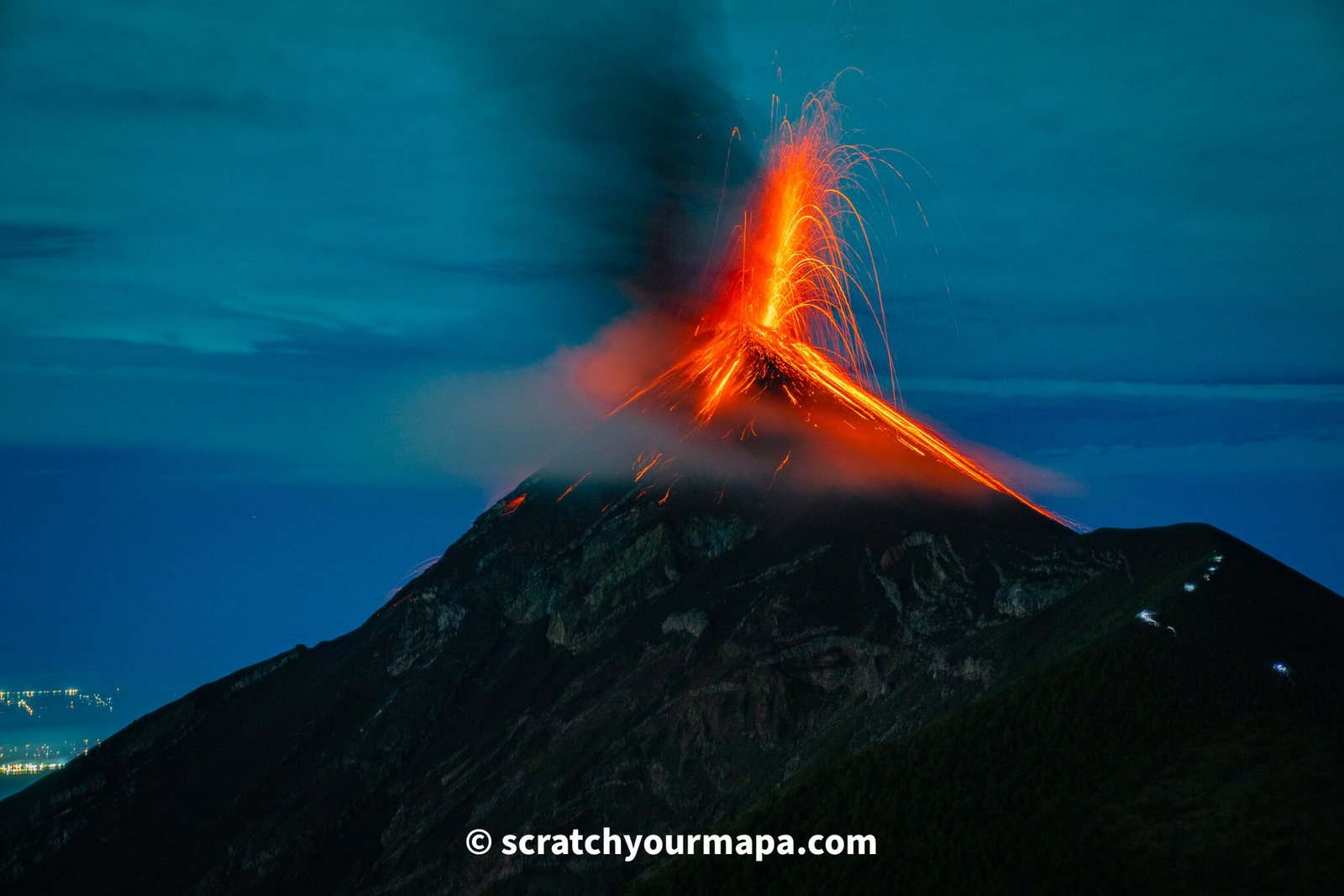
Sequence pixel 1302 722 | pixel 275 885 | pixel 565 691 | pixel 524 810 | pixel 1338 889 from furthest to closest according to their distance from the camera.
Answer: pixel 565 691 → pixel 275 885 → pixel 524 810 → pixel 1302 722 → pixel 1338 889

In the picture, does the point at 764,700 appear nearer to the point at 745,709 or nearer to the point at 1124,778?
the point at 745,709

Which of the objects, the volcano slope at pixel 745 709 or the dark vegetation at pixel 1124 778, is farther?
the volcano slope at pixel 745 709

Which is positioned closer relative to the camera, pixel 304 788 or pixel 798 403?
pixel 304 788

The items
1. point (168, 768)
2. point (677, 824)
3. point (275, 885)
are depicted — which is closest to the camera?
point (677, 824)

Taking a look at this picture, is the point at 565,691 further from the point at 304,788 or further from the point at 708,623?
the point at 304,788

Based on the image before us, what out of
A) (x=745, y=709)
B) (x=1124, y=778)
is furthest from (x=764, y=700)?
(x=1124, y=778)

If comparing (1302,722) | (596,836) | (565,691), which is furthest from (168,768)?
(1302,722)

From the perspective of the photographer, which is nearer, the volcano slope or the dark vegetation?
the dark vegetation

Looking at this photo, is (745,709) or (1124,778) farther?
(745,709)
